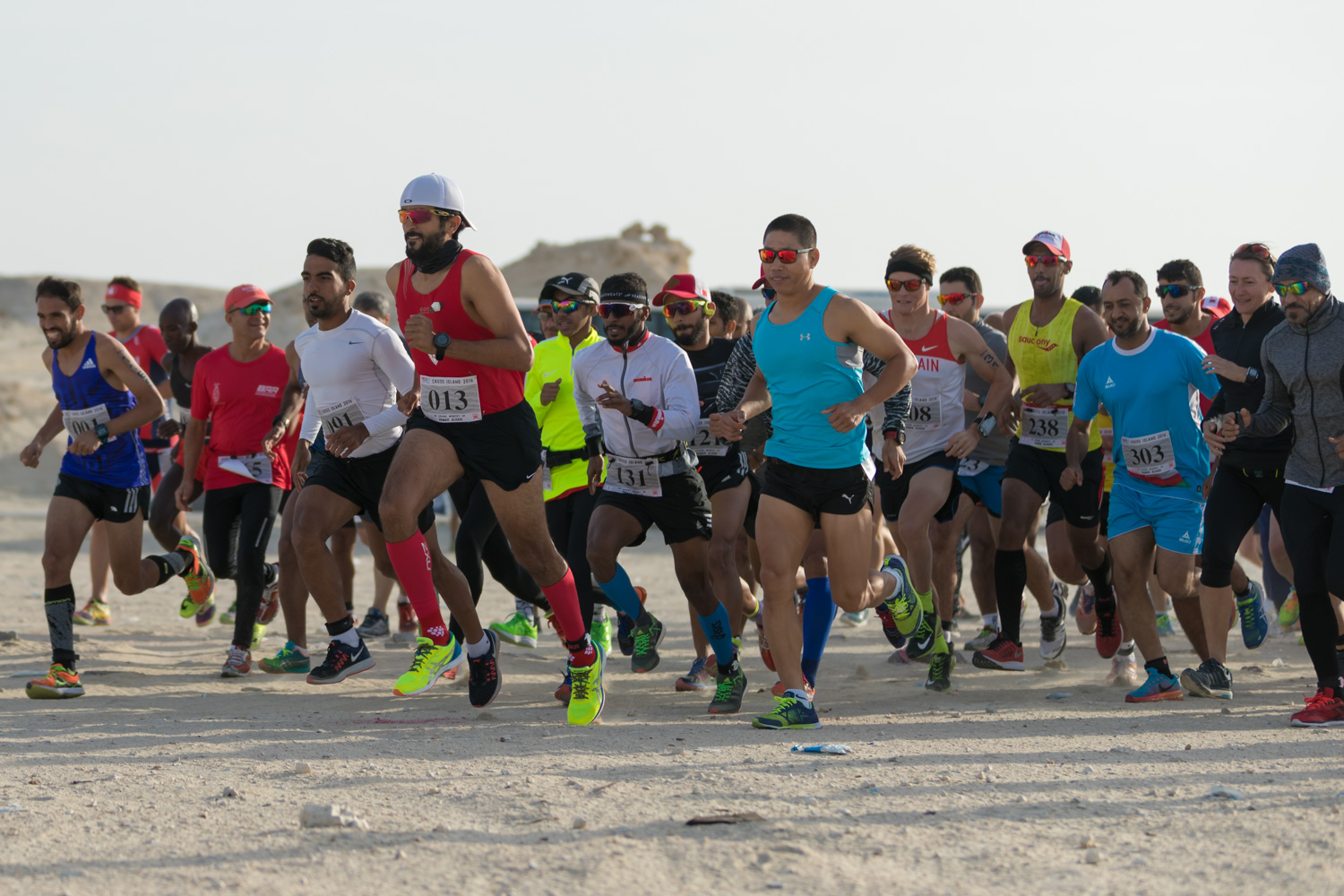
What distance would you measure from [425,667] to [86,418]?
2.77 meters

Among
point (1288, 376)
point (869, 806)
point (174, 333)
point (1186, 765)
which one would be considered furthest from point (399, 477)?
point (174, 333)

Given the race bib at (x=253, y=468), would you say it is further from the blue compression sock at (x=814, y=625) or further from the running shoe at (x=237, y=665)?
the blue compression sock at (x=814, y=625)

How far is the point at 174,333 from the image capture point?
33.4 ft

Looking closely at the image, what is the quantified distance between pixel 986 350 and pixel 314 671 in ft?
13.2

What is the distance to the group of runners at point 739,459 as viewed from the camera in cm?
600

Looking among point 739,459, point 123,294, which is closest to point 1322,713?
point 739,459

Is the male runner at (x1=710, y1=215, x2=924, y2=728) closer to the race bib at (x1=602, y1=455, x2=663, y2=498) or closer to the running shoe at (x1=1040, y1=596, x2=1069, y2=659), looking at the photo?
the race bib at (x1=602, y1=455, x2=663, y2=498)

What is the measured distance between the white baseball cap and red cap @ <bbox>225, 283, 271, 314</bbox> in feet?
8.28

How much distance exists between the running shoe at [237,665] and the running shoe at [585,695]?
2.44 metres

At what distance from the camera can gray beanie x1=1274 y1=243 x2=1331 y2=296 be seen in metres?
6.16

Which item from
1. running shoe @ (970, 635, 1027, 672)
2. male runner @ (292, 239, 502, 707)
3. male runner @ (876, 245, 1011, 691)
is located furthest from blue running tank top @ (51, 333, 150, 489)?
running shoe @ (970, 635, 1027, 672)

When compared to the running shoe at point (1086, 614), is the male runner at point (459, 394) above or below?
above

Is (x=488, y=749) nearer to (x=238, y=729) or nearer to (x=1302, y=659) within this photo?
(x=238, y=729)

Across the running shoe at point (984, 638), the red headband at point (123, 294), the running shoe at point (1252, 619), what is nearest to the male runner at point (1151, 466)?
the running shoe at point (1252, 619)
